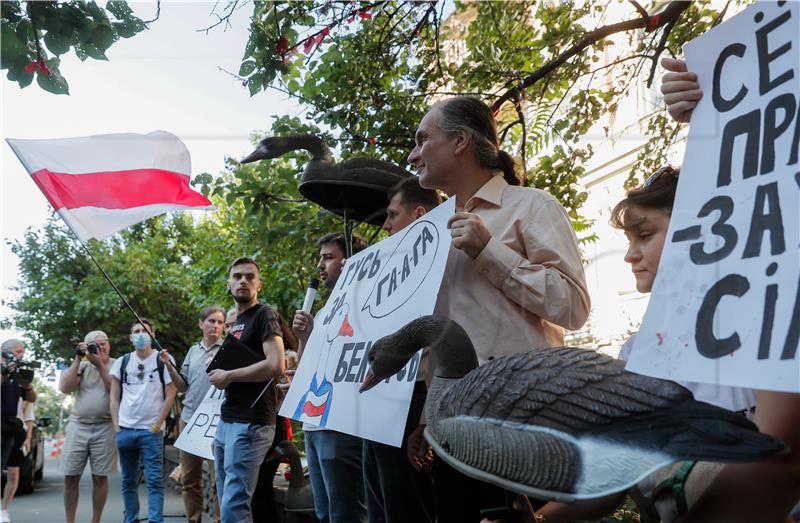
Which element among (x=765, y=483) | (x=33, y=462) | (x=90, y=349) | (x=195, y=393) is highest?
(x=90, y=349)

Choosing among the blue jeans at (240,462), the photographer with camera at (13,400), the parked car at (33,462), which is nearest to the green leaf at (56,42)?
the blue jeans at (240,462)

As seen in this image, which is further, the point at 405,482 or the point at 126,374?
the point at 126,374

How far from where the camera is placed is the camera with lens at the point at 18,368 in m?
7.32

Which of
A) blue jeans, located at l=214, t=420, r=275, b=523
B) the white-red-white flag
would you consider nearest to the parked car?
the white-red-white flag

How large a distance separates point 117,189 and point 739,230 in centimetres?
444

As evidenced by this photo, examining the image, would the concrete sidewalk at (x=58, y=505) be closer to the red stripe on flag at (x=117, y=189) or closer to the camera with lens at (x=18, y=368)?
the camera with lens at (x=18, y=368)

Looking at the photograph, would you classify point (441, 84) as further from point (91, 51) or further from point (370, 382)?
point (370, 382)

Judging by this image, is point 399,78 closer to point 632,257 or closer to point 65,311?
point 632,257

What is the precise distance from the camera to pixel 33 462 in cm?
1059

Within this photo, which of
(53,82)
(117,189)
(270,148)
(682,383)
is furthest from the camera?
(117,189)

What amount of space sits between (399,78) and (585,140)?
2.09 m

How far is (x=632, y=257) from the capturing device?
2.33 m

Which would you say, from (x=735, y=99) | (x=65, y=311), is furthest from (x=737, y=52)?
(x=65, y=311)

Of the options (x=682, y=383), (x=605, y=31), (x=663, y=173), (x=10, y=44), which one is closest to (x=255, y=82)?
(x=10, y=44)
